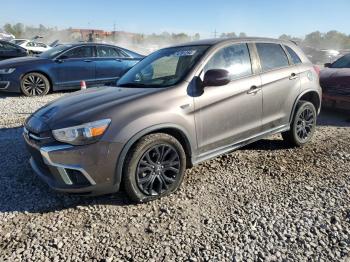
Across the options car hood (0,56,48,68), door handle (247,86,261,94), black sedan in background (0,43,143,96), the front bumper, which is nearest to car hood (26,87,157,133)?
the front bumper

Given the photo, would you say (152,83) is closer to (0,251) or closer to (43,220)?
(43,220)

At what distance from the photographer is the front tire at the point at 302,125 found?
513 centimetres

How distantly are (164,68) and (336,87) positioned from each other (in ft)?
14.7

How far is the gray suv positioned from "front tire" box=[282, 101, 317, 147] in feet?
0.16

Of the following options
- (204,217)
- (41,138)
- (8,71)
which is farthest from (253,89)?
(8,71)

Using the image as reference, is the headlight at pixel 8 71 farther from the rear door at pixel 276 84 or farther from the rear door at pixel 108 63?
the rear door at pixel 276 84

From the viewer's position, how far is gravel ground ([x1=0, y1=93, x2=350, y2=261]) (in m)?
2.90

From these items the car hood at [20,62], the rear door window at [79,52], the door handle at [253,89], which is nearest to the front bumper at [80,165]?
the door handle at [253,89]

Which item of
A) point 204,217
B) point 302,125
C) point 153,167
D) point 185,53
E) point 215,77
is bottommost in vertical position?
point 204,217

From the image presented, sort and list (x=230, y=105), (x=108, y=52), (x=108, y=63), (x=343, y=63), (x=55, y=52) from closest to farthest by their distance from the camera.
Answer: (x=230, y=105) → (x=343, y=63) → (x=55, y=52) → (x=108, y=63) → (x=108, y=52)

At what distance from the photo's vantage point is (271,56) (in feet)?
15.9

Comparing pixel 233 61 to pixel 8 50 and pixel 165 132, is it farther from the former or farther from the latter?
pixel 8 50

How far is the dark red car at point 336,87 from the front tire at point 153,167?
477 cm

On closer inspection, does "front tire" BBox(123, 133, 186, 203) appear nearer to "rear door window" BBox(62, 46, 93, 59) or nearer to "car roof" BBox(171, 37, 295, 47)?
"car roof" BBox(171, 37, 295, 47)
